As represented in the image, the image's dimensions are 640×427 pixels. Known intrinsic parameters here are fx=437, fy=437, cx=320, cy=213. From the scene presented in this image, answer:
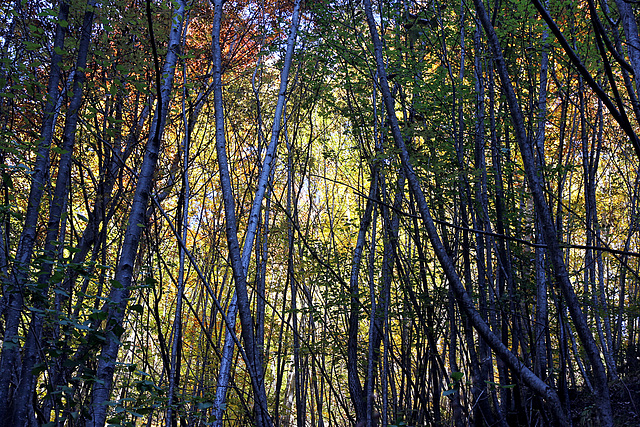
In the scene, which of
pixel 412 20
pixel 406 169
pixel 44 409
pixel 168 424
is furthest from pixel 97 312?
pixel 412 20

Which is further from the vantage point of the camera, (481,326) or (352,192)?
(352,192)

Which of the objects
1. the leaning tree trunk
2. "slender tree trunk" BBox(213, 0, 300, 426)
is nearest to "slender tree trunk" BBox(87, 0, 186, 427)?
"slender tree trunk" BBox(213, 0, 300, 426)

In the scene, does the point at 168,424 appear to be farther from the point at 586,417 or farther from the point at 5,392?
the point at 586,417

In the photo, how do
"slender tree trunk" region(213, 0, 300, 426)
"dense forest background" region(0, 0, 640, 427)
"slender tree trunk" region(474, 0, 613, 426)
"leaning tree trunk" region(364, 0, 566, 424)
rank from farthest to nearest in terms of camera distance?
"slender tree trunk" region(213, 0, 300, 426), "dense forest background" region(0, 0, 640, 427), "leaning tree trunk" region(364, 0, 566, 424), "slender tree trunk" region(474, 0, 613, 426)

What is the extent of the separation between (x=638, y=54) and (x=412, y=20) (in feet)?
11.1

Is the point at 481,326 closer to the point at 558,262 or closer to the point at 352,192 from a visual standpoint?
the point at 558,262

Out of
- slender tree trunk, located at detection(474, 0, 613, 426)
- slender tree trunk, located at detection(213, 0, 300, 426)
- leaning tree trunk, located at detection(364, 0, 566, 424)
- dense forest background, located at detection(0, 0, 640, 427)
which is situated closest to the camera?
slender tree trunk, located at detection(474, 0, 613, 426)

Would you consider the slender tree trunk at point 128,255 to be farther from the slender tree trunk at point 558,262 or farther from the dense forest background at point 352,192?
the slender tree trunk at point 558,262

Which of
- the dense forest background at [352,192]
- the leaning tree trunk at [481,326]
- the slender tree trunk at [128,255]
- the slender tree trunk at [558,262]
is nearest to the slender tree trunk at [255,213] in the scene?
the dense forest background at [352,192]

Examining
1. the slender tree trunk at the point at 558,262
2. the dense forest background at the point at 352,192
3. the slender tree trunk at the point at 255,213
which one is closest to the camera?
the slender tree trunk at the point at 558,262

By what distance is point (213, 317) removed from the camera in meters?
5.66

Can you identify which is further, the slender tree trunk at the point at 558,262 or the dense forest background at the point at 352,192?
the dense forest background at the point at 352,192

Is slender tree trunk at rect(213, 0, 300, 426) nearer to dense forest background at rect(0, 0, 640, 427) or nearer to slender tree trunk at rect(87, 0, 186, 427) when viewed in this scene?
dense forest background at rect(0, 0, 640, 427)

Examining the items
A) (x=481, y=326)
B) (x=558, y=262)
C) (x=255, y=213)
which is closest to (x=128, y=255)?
(x=255, y=213)
